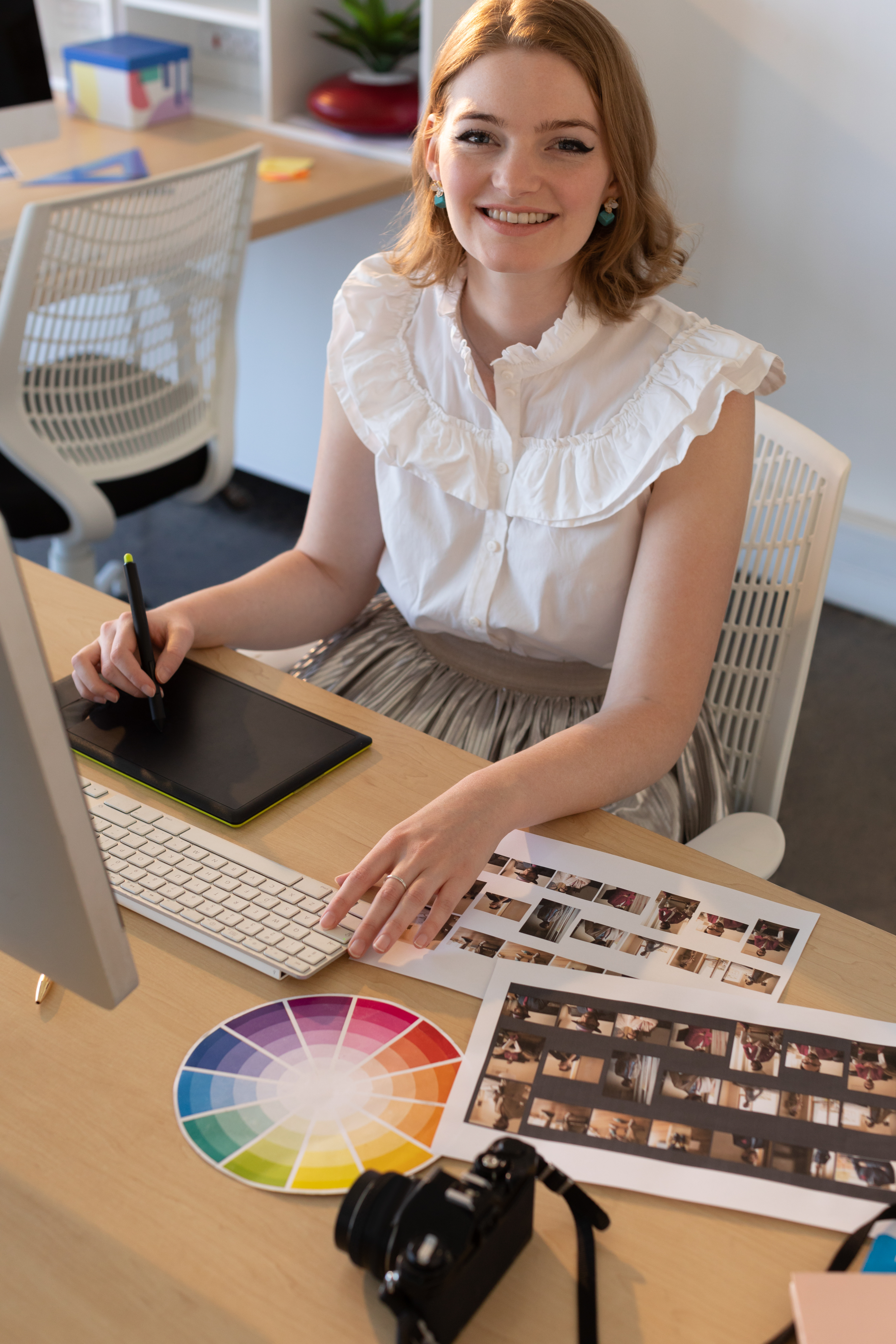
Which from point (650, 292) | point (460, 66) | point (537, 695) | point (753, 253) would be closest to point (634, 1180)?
point (537, 695)

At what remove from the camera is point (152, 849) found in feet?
3.10

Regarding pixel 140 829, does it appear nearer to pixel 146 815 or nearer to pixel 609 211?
pixel 146 815

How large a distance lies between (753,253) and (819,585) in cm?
177

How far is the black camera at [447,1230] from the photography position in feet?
1.97

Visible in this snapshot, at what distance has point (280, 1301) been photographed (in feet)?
2.09

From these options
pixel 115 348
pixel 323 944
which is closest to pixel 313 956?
pixel 323 944

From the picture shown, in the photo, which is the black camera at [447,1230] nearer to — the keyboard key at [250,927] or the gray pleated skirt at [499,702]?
the keyboard key at [250,927]

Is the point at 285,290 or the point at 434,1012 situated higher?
the point at 434,1012

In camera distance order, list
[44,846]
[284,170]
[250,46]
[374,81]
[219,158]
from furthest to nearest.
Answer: [250,46] → [374,81] → [284,170] → [219,158] → [44,846]

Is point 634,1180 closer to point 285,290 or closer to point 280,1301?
point 280,1301

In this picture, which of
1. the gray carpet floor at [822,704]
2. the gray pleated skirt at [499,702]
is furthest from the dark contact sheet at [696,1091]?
the gray carpet floor at [822,704]

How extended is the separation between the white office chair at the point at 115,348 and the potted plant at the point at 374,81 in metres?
0.72

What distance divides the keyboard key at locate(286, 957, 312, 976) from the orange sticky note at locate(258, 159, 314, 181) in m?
2.15

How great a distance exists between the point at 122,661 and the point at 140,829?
0.19 m
